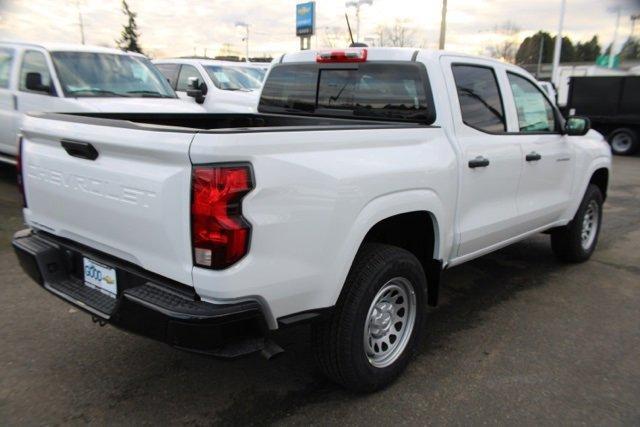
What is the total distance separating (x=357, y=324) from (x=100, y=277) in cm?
128

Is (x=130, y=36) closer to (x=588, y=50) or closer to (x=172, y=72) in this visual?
(x=172, y=72)

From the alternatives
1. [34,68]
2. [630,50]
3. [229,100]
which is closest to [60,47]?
[34,68]

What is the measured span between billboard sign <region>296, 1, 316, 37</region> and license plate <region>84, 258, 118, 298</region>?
1345 inches

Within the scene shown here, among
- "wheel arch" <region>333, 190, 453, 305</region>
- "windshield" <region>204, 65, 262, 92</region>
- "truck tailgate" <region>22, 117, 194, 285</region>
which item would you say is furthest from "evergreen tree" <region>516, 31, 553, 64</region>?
"truck tailgate" <region>22, 117, 194, 285</region>

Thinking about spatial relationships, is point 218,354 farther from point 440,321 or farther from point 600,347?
point 600,347

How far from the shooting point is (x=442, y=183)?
10.5 feet

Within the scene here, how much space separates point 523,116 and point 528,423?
2.40 m

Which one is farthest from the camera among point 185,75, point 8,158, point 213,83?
point 185,75

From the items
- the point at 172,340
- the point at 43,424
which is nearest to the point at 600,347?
the point at 172,340

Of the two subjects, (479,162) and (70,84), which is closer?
(479,162)

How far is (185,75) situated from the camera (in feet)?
34.7

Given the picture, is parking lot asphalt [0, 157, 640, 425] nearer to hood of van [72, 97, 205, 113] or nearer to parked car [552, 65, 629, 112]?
hood of van [72, 97, 205, 113]

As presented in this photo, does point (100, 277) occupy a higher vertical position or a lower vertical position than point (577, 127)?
lower

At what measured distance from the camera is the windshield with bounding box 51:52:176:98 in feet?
22.4
